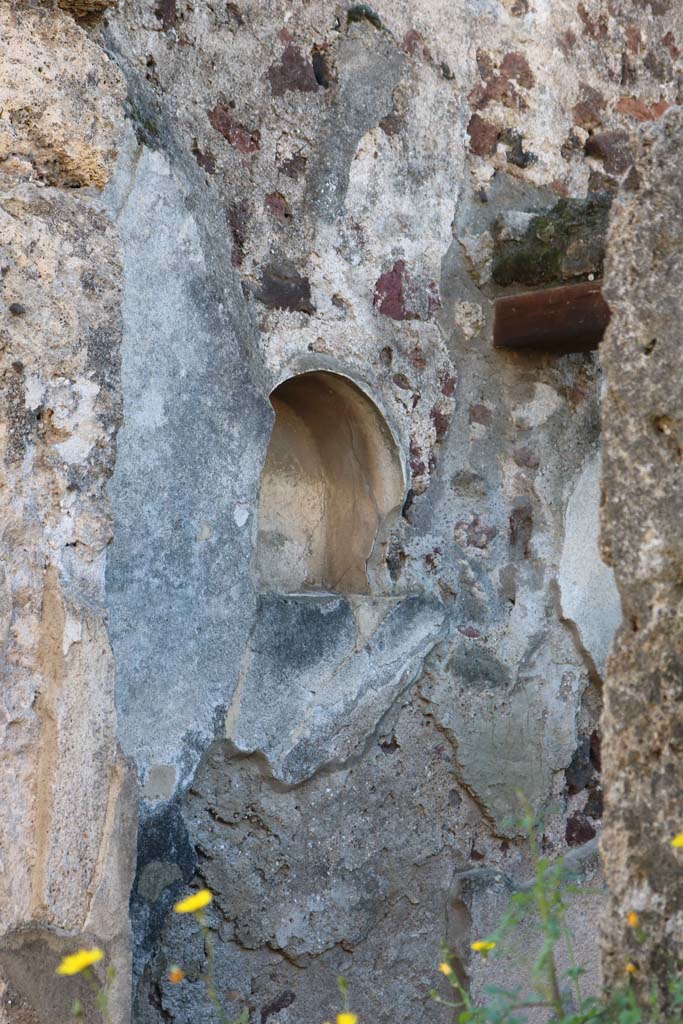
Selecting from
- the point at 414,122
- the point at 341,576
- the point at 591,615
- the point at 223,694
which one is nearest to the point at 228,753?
the point at 223,694

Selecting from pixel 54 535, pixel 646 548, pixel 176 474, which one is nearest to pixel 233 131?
pixel 176 474

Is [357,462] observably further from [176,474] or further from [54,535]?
[54,535]

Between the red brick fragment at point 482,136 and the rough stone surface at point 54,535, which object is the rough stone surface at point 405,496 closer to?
the red brick fragment at point 482,136

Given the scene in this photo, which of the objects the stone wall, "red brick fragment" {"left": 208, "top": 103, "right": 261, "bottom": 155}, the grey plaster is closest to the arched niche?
the stone wall

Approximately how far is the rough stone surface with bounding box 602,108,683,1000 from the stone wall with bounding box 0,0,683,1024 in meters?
1.28

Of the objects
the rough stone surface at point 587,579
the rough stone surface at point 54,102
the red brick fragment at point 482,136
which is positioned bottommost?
the rough stone surface at point 587,579

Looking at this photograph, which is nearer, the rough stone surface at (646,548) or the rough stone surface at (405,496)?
the rough stone surface at (646,548)

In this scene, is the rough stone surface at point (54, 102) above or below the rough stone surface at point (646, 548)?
above

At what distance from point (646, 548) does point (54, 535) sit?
1360 millimetres

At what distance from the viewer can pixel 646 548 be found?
1.76 meters

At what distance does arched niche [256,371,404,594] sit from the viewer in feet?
11.6

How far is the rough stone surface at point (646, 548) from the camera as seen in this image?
5.49 ft

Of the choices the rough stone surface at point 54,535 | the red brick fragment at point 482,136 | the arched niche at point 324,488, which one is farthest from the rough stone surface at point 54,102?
the red brick fragment at point 482,136

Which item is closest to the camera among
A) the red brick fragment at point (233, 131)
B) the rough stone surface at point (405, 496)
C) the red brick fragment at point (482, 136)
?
the rough stone surface at point (405, 496)
